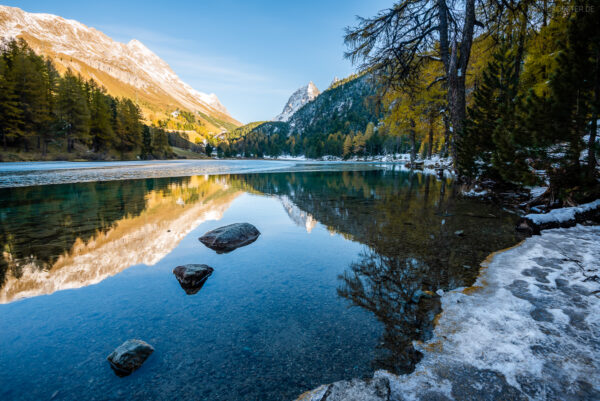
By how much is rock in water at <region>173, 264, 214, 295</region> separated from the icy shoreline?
2.70 metres

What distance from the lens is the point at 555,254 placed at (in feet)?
15.7

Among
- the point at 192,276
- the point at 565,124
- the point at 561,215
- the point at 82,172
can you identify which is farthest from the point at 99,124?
the point at 561,215

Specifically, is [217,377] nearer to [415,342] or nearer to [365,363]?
[365,363]

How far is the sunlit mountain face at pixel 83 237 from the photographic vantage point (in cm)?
448

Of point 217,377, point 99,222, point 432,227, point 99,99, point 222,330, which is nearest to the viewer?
point 217,377

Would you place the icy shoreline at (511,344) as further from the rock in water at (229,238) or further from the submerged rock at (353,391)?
the rock in water at (229,238)

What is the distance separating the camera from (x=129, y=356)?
8.13ft

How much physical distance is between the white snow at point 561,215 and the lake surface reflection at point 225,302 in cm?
67

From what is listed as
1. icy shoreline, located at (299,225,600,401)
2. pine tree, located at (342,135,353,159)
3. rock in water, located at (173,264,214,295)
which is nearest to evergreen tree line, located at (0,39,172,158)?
rock in water, located at (173,264,214,295)

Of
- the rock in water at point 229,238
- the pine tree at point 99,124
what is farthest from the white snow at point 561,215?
the pine tree at point 99,124

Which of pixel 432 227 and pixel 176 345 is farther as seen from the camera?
pixel 432 227

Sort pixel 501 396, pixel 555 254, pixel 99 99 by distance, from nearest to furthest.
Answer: pixel 501 396 → pixel 555 254 → pixel 99 99

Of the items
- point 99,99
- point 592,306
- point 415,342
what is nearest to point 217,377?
point 415,342

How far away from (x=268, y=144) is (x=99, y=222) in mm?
170949
